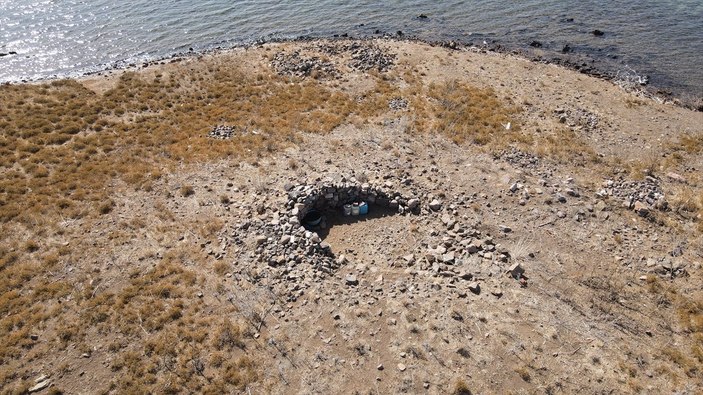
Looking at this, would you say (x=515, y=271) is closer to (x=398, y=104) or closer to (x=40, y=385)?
(x=398, y=104)

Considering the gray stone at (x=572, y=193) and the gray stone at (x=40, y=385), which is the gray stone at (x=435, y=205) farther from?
the gray stone at (x=40, y=385)

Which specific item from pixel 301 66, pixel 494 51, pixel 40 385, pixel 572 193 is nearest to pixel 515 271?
pixel 572 193

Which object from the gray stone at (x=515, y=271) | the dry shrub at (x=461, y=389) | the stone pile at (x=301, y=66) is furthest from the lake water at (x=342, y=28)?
the dry shrub at (x=461, y=389)

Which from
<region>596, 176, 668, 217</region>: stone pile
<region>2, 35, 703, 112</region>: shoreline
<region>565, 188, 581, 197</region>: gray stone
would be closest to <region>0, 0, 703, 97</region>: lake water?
<region>2, 35, 703, 112</region>: shoreline

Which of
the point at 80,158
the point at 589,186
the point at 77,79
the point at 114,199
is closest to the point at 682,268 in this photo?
the point at 589,186

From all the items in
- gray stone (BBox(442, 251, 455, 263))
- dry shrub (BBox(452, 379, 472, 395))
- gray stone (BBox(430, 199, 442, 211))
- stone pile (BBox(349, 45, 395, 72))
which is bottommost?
dry shrub (BBox(452, 379, 472, 395))

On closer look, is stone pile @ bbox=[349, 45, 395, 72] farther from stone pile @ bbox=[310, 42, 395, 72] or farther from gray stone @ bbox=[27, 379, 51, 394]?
gray stone @ bbox=[27, 379, 51, 394]
